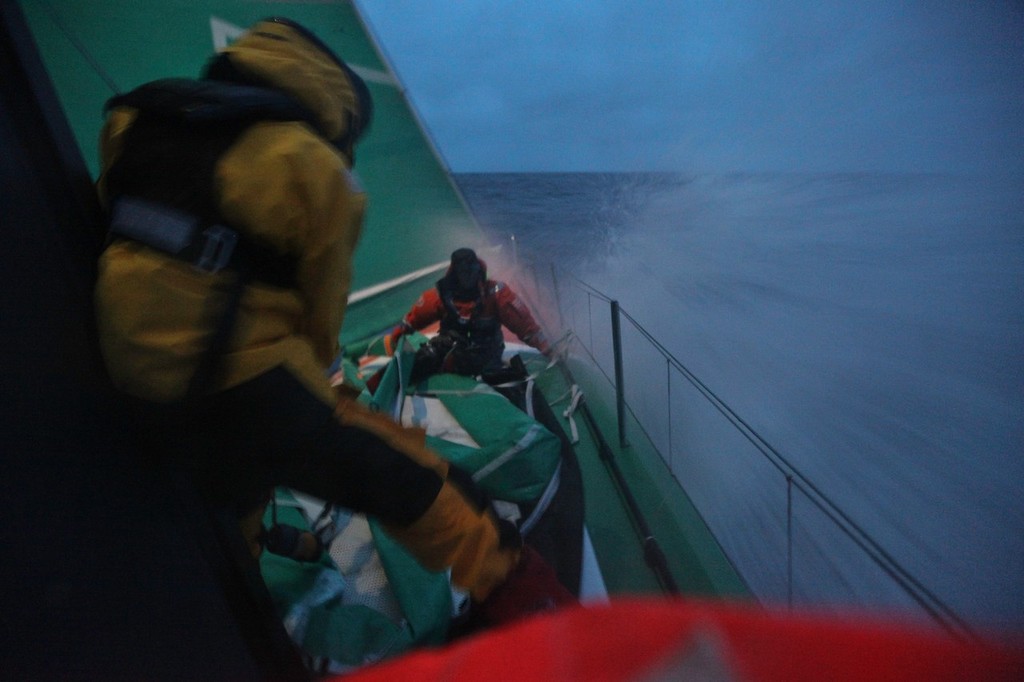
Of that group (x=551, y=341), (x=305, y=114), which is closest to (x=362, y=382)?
(x=551, y=341)

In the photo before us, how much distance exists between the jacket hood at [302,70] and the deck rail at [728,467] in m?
0.87

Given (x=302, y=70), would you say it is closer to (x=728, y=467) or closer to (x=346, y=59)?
(x=728, y=467)

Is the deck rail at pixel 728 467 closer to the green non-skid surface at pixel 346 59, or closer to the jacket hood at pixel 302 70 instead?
the jacket hood at pixel 302 70

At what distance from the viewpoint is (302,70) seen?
Result: 0.62 m

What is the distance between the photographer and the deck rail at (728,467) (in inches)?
35.5

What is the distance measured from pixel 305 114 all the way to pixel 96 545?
54cm

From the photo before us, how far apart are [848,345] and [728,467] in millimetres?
434

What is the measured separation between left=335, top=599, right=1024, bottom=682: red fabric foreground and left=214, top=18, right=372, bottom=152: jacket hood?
0.64 m

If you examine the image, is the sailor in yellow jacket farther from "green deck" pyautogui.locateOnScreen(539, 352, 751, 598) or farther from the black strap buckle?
"green deck" pyautogui.locateOnScreen(539, 352, 751, 598)

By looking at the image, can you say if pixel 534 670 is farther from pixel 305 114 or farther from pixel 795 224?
pixel 795 224

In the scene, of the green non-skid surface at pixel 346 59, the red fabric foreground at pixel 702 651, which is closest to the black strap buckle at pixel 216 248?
the red fabric foreground at pixel 702 651

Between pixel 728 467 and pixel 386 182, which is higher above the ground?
pixel 386 182

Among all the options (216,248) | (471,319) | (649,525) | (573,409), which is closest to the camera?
(216,248)

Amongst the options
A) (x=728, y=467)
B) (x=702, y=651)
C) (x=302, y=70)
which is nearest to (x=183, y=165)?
(x=302, y=70)
